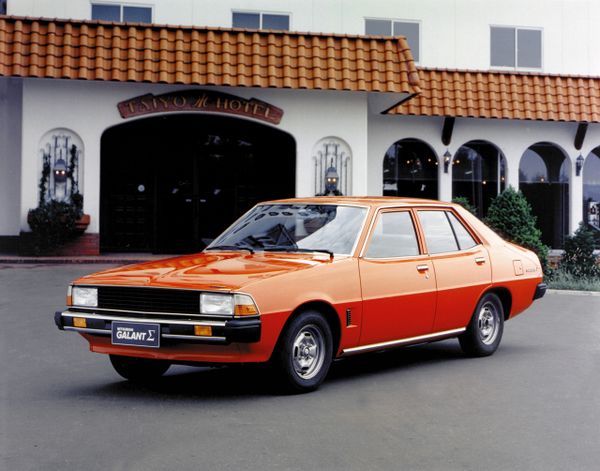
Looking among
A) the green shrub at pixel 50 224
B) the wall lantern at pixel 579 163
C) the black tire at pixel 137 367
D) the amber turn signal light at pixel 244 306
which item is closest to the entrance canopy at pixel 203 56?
the green shrub at pixel 50 224

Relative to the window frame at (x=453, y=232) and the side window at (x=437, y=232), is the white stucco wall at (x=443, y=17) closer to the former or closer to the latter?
the window frame at (x=453, y=232)

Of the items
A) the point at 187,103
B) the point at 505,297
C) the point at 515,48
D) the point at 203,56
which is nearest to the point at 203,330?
the point at 505,297

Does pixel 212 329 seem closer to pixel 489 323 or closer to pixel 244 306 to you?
pixel 244 306

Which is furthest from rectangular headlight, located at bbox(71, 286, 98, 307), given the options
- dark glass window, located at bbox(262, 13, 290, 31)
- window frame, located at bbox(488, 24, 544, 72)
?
window frame, located at bbox(488, 24, 544, 72)

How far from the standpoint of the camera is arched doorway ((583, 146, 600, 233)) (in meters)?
25.3

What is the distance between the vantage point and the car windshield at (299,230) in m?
8.42

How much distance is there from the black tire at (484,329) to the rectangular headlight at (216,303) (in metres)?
3.20

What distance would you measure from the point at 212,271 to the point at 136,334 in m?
0.76

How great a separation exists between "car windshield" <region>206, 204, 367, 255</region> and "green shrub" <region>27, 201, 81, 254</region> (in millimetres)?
11335

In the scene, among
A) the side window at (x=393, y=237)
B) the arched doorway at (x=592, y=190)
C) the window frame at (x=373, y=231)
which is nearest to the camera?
the window frame at (x=373, y=231)

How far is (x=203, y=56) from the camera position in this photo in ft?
65.8

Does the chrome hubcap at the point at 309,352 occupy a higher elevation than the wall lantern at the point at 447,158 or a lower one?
lower

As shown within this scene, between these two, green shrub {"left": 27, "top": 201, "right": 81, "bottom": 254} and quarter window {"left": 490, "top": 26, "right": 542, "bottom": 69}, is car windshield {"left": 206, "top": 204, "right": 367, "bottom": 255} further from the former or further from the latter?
quarter window {"left": 490, "top": 26, "right": 542, "bottom": 69}

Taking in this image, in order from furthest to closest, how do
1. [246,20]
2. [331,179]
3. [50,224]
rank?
[246,20]
[331,179]
[50,224]
